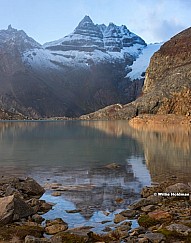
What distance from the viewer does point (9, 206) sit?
58.8 feet

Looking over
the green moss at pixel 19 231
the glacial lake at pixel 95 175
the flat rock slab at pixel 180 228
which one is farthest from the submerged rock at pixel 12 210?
the flat rock slab at pixel 180 228

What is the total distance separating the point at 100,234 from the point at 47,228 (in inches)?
103

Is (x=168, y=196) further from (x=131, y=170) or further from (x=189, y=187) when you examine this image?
(x=131, y=170)

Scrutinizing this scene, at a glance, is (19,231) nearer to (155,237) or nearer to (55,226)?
(55,226)

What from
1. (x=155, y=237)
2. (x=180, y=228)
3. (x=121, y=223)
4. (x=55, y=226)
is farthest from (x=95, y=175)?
(x=155, y=237)

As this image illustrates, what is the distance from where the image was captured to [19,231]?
16062mm

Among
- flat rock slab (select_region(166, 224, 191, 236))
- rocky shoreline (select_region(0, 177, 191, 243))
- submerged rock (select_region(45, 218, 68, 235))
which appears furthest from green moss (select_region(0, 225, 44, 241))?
flat rock slab (select_region(166, 224, 191, 236))

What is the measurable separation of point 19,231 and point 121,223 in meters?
5.04

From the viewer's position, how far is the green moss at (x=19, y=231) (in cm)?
1554

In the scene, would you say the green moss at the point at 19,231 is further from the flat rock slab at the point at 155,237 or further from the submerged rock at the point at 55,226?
the flat rock slab at the point at 155,237

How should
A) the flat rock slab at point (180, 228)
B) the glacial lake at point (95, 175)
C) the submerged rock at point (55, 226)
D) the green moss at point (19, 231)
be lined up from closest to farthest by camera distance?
the flat rock slab at point (180, 228) → the green moss at point (19, 231) → the submerged rock at point (55, 226) → the glacial lake at point (95, 175)

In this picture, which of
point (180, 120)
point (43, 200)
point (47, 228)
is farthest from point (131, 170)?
point (180, 120)

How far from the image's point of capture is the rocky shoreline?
1518 cm

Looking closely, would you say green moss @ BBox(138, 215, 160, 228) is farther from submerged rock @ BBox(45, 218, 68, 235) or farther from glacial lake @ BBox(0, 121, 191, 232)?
submerged rock @ BBox(45, 218, 68, 235)
